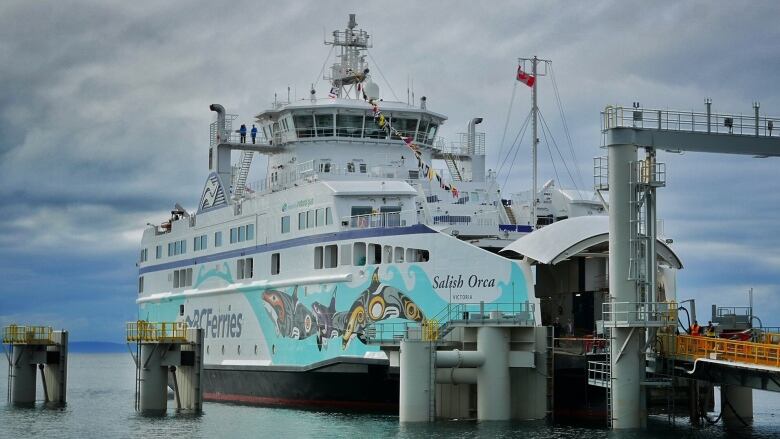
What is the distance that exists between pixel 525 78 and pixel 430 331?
11456 mm

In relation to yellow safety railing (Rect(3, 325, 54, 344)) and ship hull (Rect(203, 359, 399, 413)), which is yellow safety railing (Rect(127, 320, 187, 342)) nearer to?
ship hull (Rect(203, 359, 399, 413))

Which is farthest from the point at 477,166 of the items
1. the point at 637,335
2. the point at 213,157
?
the point at 637,335

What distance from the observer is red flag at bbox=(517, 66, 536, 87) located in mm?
39500

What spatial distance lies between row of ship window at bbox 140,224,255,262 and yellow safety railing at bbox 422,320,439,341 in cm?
1256

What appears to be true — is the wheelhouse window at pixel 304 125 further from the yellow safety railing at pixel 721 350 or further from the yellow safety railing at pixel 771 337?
the yellow safety railing at pixel 771 337

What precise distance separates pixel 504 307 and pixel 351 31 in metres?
16.3

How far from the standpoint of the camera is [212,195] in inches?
1843

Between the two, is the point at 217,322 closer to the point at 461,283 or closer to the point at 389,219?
the point at 389,219

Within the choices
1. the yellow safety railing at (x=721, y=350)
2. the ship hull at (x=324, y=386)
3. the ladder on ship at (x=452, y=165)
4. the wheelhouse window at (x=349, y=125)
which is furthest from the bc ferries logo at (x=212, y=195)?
the yellow safety railing at (x=721, y=350)

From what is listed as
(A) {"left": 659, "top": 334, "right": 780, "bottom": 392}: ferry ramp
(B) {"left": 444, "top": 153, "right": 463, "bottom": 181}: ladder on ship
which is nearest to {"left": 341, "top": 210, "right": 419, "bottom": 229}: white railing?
(A) {"left": 659, "top": 334, "right": 780, "bottom": 392}: ferry ramp

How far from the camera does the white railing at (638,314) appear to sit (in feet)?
95.7

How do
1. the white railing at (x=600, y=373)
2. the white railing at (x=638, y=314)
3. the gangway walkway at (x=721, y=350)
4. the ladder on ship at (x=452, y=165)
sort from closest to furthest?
the gangway walkway at (x=721, y=350) → the white railing at (x=638, y=314) → the white railing at (x=600, y=373) → the ladder on ship at (x=452, y=165)

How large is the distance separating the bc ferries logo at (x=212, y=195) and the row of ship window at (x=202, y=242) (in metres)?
1.10

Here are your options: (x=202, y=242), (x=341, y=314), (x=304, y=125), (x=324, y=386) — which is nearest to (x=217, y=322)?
(x=202, y=242)
